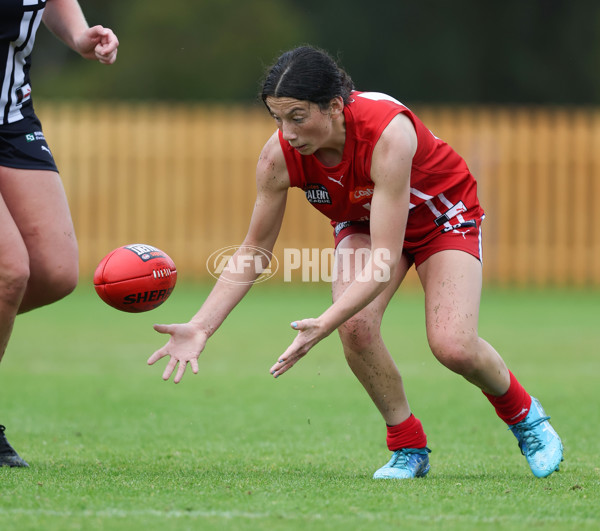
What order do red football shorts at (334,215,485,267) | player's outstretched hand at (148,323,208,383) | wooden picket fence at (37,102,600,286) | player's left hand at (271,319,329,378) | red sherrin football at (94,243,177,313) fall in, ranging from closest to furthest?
player's left hand at (271,319,329,378)
player's outstretched hand at (148,323,208,383)
red sherrin football at (94,243,177,313)
red football shorts at (334,215,485,267)
wooden picket fence at (37,102,600,286)

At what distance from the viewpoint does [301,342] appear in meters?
3.90

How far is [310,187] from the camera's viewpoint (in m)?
4.54

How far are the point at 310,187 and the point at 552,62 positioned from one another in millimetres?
26980

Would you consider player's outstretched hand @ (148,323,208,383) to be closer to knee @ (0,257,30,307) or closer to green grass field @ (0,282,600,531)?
green grass field @ (0,282,600,531)

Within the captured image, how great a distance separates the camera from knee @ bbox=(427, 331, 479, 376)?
435 centimetres

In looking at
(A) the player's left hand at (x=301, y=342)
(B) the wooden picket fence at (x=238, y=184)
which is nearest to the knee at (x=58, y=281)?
(A) the player's left hand at (x=301, y=342)

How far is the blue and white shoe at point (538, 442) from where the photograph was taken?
4535 millimetres

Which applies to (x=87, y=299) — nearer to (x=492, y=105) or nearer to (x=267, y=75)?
(x=267, y=75)

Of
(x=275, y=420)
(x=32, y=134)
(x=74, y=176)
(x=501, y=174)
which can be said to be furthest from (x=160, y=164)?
(x=32, y=134)

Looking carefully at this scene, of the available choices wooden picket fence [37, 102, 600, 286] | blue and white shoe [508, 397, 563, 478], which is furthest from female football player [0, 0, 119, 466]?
wooden picket fence [37, 102, 600, 286]

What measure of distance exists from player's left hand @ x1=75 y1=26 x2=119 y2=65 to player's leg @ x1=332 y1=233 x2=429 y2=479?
1413 mm

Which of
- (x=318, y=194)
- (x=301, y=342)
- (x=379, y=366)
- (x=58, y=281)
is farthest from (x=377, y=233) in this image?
(x=58, y=281)

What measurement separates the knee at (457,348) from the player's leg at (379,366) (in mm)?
291

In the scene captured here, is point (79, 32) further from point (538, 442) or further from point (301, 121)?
point (538, 442)
